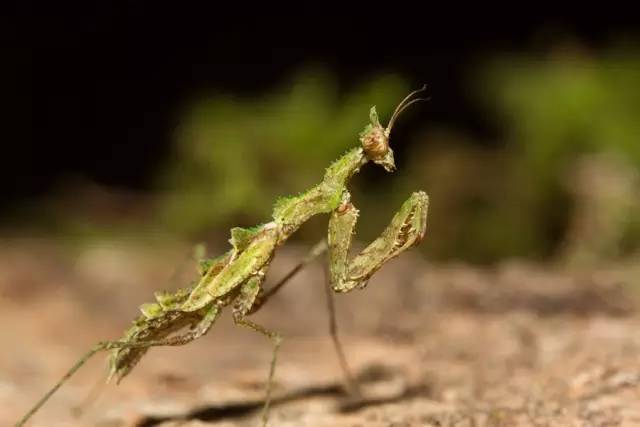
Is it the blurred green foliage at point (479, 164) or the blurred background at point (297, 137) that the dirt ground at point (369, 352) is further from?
the blurred green foliage at point (479, 164)

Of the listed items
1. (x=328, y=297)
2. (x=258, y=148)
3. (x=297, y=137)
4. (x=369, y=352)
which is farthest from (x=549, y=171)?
(x=328, y=297)

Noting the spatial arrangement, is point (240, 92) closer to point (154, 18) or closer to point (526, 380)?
point (154, 18)

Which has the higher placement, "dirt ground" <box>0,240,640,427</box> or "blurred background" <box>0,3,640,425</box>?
"blurred background" <box>0,3,640,425</box>

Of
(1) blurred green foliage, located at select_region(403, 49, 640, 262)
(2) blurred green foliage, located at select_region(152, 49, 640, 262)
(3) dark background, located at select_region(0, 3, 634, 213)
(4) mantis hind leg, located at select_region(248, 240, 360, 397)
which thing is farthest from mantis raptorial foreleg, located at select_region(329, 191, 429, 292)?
(3) dark background, located at select_region(0, 3, 634, 213)

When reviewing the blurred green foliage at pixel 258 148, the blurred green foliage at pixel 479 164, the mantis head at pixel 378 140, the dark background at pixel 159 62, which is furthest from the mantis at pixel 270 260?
the dark background at pixel 159 62

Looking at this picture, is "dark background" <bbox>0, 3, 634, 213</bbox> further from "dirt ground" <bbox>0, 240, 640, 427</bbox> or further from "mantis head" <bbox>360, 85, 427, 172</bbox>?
"mantis head" <bbox>360, 85, 427, 172</bbox>

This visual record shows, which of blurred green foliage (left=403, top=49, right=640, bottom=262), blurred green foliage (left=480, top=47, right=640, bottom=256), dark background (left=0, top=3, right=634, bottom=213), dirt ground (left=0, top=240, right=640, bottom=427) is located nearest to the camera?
dirt ground (left=0, top=240, right=640, bottom=427)
